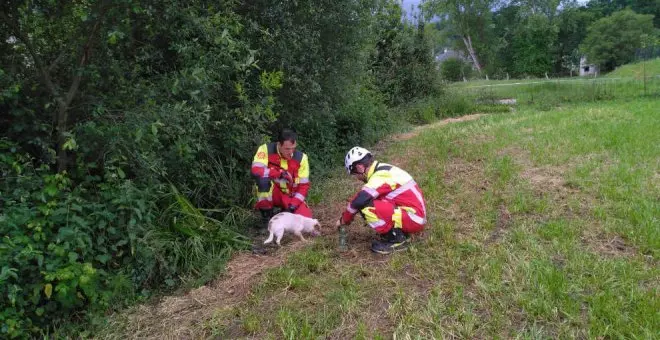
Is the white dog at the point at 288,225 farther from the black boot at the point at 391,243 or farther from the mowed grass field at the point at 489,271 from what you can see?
the black boot at the point at 391,243

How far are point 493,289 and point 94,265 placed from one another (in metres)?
3.09

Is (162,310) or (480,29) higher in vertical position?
(480,29)

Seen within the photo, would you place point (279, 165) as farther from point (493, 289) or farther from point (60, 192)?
point (493, 289)

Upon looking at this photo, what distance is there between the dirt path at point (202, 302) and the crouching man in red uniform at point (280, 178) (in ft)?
2.26

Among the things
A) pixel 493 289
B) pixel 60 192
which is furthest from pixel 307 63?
pixel 493 289

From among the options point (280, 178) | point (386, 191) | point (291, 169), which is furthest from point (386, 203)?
point (280, 178)

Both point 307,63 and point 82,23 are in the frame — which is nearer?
point 82,23

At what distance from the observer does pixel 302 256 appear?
4230 mm

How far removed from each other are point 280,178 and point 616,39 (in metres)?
51.2

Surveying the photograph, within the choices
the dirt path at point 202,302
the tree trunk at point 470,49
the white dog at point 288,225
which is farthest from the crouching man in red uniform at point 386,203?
the tree trunk at point 470,49

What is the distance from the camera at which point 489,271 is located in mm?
3633

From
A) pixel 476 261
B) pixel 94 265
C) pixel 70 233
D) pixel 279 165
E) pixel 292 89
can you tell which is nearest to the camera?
pixel 70 233

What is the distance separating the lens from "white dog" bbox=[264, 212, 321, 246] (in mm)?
4586

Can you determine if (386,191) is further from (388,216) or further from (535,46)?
(535,46)
